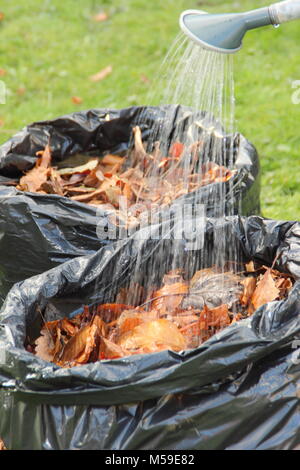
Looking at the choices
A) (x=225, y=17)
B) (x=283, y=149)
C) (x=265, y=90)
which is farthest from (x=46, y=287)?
→ (x=265, y=90)

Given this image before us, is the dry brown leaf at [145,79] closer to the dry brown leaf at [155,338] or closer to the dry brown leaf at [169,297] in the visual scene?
the dry brown leaf at [169,297]

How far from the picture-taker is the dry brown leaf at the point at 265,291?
213 centimetres

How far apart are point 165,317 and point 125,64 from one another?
2.99m

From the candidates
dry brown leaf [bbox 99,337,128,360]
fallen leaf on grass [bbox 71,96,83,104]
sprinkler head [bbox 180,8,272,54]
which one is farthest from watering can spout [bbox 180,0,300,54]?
fallen leaf on grass [bbox 71,96,83,104]

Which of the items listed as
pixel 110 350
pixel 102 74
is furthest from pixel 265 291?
pixel 102 74

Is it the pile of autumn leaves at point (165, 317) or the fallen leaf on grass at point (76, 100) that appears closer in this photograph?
the pile of autumn leaves at point (165, 317)

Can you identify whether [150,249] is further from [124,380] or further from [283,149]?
[283,149]

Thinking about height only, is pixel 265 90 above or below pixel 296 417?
above

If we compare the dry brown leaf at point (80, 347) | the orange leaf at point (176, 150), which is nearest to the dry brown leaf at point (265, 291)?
the dry brown leaf at point (80, 347)

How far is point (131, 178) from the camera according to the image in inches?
117

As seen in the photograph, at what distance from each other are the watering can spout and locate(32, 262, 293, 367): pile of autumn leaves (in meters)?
0.78

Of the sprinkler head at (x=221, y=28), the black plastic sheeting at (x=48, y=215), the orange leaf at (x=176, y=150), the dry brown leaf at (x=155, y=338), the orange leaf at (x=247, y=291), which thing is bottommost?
the dry brown leaf at (x=155, y=338)

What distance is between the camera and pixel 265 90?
175 inches

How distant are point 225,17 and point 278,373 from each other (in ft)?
3.62
